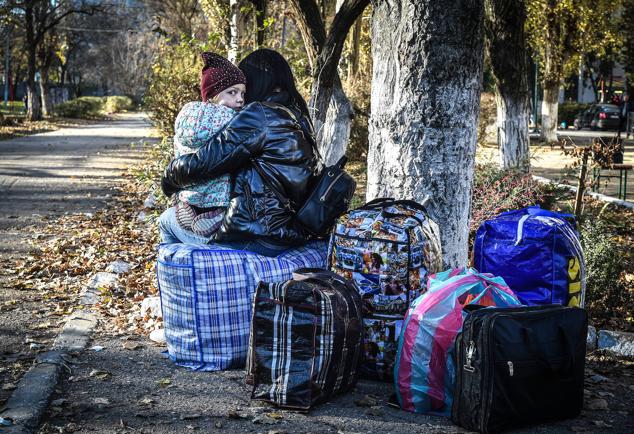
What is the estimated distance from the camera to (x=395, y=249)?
4.57m

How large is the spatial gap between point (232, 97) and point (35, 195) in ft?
29.9

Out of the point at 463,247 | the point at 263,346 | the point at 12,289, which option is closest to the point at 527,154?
the point at 463,247

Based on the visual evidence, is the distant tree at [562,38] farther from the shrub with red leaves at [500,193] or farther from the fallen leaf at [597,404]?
the fallen leaf at [597,404]

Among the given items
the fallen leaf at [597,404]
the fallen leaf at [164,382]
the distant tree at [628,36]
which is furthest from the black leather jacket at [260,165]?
the distant tree at [628,36]

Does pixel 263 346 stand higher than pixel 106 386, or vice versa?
pixel 263 346

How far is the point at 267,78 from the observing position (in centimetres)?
517

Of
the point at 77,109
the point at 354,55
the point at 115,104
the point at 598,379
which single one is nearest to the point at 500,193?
the point at 598,379

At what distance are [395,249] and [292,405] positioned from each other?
1.08 m

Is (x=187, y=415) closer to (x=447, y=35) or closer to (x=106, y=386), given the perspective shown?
(x=106, y=386)

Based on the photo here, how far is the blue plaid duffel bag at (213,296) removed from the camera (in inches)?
187

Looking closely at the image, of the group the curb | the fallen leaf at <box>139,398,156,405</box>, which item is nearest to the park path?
the curb

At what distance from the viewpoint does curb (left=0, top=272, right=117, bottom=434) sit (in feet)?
13.1

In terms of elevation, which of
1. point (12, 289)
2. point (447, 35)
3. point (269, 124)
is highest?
point (447, 35)

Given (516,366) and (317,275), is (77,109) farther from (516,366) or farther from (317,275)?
(516,366)
